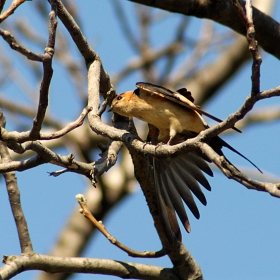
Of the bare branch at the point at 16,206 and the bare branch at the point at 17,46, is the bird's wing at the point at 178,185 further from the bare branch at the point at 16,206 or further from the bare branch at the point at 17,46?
the bare branch at the point at 17,46

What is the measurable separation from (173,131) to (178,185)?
0.43 m

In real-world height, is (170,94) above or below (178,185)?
above

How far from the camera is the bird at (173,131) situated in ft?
14.3

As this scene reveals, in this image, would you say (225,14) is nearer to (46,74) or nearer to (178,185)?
(178,185)

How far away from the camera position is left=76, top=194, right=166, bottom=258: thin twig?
11.2 feet

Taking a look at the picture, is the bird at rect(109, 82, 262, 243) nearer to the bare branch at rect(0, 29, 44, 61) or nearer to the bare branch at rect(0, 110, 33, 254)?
the bare branch at rect(0, 110, 33, 254)

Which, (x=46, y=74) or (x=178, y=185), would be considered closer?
(x=46, y=74)

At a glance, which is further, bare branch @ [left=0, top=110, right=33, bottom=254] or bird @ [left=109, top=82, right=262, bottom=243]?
bird @ [left=109, top=82, right=262, bottom=243]

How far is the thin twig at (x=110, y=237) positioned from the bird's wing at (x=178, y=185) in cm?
25

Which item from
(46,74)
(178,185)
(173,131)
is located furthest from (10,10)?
(178,185)

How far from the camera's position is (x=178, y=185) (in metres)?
4.55

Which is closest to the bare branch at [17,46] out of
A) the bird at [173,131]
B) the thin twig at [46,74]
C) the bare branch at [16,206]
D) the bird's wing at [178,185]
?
the thin twig at [46,74]

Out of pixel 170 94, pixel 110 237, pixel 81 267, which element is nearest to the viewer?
pixel 81 267

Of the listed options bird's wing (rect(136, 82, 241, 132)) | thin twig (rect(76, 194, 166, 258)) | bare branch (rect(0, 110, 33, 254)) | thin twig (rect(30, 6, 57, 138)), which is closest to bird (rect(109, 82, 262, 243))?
bird's wing (rect(136, 82, 241, 132))
